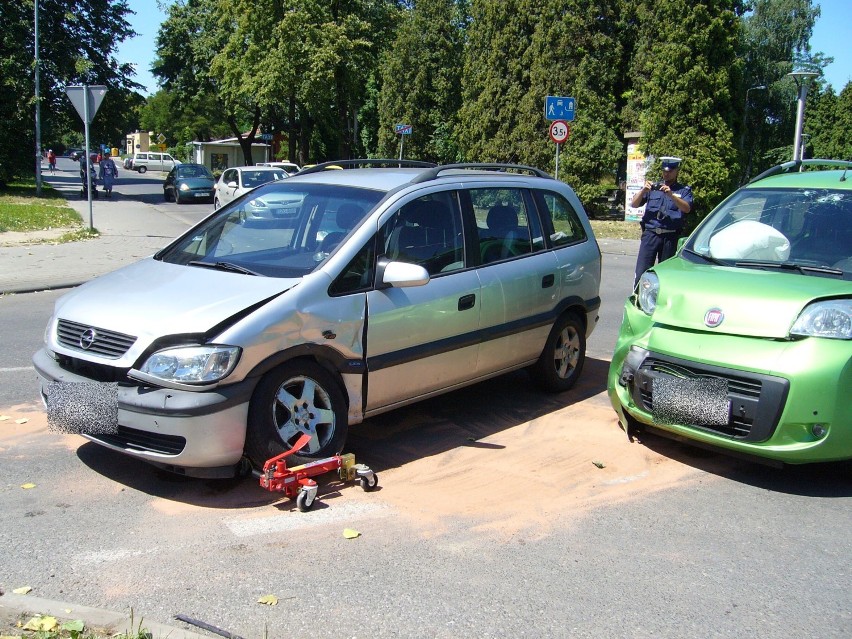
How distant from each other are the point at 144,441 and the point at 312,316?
1.16 meters

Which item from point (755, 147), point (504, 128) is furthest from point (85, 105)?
point (755, 147)

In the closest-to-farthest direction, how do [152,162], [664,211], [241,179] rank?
[664,211] → [241,179] → [152,162]

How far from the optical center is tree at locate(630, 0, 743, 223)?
25.4 meters

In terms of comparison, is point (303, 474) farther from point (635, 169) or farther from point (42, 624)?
point (635, 169)

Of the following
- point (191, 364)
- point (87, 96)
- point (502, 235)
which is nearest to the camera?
point (191, 364)

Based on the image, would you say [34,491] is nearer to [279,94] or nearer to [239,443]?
[239,443]

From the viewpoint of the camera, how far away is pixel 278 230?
5766mm

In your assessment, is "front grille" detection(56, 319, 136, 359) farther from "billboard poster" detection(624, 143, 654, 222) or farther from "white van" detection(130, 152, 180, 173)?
"white van" detection(130, 152, 180, 173)

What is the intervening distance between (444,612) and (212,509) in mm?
1628

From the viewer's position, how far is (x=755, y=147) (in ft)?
152

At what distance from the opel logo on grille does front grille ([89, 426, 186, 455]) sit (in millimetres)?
509

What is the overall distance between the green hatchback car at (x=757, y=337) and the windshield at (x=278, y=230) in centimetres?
208

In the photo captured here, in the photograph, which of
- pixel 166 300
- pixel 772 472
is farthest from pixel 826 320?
pixel 166 300

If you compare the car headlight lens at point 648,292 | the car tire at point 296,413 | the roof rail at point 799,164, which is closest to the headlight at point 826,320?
the car headlight lens at point 648,292
